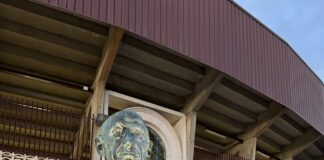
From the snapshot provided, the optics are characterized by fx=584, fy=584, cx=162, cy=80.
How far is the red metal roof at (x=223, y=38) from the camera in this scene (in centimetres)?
1305

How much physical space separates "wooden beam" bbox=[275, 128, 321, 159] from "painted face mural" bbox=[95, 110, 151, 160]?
1266 centimetres

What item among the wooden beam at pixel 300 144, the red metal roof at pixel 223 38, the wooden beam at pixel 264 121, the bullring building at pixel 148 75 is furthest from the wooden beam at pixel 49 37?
the wooden beam at pixel 300 144

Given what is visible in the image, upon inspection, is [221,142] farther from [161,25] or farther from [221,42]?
[161,25]

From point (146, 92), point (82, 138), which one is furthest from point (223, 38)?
point (82, 138)

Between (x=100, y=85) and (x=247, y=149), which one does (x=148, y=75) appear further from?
(x=247, y=149)

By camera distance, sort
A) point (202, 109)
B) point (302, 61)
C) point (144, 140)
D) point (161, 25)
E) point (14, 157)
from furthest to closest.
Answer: point (302, 61) → point (202, 109) → point (161, 25) → point (14, 157) → point (144, 140)

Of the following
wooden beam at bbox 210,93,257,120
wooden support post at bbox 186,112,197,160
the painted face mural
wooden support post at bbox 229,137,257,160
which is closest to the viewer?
the painted face mural

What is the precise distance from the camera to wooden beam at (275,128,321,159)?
1920 cm

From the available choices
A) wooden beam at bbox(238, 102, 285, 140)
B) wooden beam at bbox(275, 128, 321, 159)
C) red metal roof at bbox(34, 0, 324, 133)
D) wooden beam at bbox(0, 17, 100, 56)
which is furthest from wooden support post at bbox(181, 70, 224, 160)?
wooden beam at bbox(275, 128, 321, 159)

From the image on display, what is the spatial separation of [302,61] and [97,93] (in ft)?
24.5

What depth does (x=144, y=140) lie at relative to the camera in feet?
24.2

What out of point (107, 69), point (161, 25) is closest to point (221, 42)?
point (161, 25)

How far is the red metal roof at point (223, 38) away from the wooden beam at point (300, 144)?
52cm

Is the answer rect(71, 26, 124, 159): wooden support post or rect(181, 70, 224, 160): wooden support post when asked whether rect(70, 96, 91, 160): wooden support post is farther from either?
rect(181, 70, 224, 160): wooden support post
